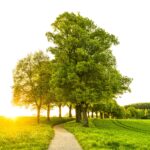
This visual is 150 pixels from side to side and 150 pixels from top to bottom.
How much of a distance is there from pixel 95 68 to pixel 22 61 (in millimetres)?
20919

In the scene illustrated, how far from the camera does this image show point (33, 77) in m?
75.6

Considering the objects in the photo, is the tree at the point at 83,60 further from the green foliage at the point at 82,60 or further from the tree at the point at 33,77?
the tree at the point at 33,77

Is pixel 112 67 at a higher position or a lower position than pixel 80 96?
higher

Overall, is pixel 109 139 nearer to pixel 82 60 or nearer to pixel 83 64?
pixel 83 64

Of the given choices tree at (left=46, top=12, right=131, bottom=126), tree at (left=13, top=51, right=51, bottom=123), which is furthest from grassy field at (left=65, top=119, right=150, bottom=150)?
tree at (left=13, top=51, right=51, bottom=123)

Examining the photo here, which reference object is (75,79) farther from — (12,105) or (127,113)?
(127,113)

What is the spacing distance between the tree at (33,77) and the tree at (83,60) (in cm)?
1041

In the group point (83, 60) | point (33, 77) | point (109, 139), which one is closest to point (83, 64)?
point (83, 60)

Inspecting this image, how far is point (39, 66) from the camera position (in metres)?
74.9

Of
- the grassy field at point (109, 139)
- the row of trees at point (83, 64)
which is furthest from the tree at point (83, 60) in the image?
the grassy field at point (109, 139)

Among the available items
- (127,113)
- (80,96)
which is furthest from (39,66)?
(127,113)

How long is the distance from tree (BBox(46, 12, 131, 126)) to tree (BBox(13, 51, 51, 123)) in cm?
1041

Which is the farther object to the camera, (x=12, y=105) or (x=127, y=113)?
(x=127, y=113)

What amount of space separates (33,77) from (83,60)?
57.8ft
